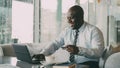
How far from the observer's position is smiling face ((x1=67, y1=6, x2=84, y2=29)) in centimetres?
251

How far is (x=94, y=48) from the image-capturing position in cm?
238

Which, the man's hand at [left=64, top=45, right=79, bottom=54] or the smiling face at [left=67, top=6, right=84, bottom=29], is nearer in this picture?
the man's hand at [left=64, top=45, right=79, bottom=54]

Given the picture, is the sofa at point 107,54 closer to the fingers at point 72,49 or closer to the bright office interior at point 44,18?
the fingers at point 72,49

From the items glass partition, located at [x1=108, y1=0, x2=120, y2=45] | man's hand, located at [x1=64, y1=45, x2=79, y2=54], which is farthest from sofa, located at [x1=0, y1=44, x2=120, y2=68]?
glass partition, located at [x1=108, y1=0, x2=120, y2=45]

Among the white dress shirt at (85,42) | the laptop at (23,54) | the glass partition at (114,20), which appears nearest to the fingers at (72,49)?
the white dress shirt at (85,42)

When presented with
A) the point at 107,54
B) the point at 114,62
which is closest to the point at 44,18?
the point at 107,54

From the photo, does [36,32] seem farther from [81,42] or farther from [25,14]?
[81,42]

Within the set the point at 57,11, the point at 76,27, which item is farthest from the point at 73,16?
the point at 57,11

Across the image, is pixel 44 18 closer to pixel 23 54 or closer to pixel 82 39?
pixel 82 39

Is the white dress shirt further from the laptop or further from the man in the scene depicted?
the laptop

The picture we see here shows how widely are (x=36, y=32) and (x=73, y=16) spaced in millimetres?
2317

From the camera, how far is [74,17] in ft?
8.25

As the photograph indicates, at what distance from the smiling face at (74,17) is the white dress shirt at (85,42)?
10 centimetres

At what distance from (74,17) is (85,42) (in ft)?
1.00
